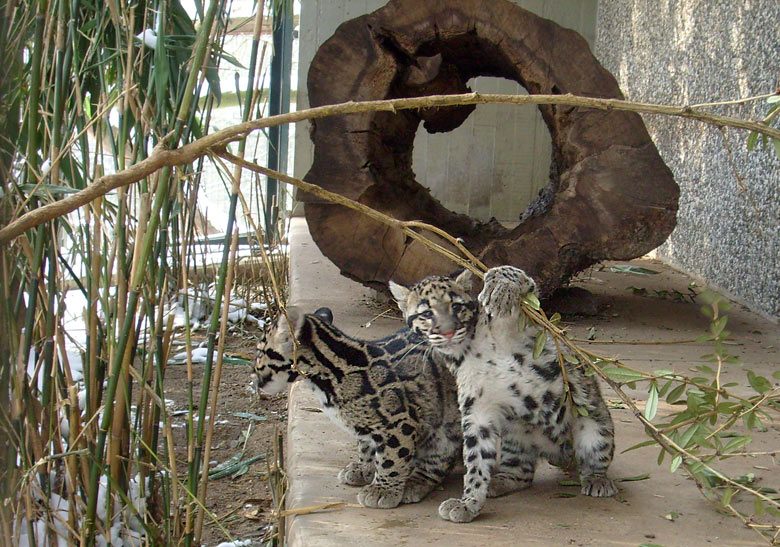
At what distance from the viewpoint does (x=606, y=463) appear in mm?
2900

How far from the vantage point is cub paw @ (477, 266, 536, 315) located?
2.70m

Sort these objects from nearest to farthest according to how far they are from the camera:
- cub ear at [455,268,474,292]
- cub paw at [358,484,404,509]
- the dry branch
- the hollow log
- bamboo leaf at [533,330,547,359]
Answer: the dry branch
bamboo leaf at [533,330,547,359]
cub paw at [358,484,404,509]
cub ear at [455,268,474,292]
the hollow log

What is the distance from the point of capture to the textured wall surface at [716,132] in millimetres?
5676

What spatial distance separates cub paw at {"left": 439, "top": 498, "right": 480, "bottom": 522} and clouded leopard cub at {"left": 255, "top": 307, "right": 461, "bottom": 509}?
0.19 metres

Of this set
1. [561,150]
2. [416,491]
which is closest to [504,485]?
[416,491]

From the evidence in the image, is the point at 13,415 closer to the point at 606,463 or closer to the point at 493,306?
the point at 493,306

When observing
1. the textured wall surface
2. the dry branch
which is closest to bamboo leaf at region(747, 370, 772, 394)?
the dry branch

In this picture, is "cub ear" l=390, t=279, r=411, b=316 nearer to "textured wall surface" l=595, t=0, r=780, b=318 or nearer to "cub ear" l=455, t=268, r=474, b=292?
"cub ear" l=455, t=268, r=474, b=292

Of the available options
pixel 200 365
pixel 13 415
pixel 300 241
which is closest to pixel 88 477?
pixel 13 415

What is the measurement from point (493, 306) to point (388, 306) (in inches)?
116

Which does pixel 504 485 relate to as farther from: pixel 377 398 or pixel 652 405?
pixel 652 405

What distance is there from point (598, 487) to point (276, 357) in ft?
3.63

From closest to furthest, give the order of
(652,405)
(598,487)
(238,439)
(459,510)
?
(652,405), (459,510), (598,487), (238,439)

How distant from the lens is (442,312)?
9.27 ft
